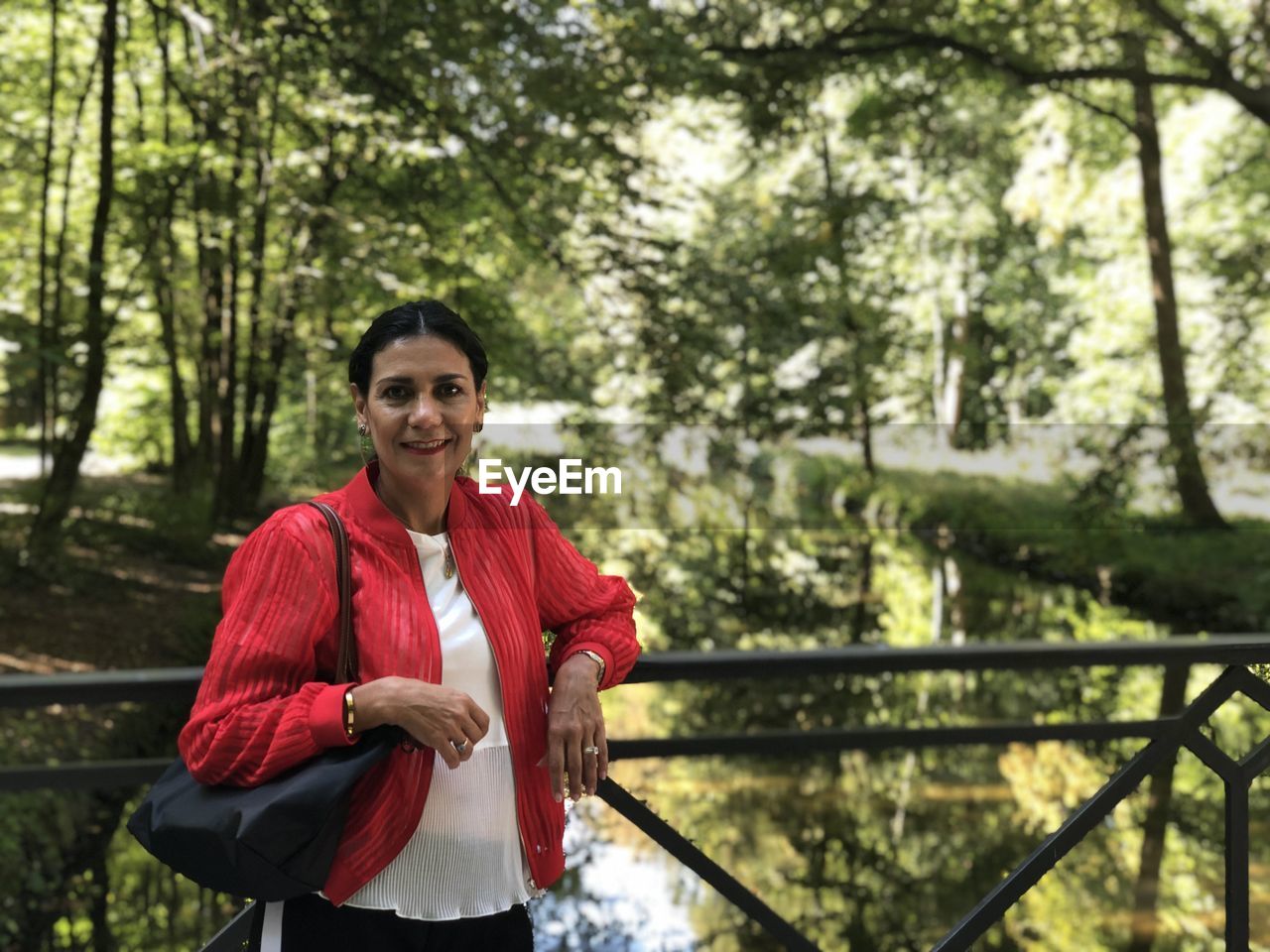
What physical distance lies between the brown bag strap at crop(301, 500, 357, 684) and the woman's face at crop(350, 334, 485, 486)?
10 centimetres

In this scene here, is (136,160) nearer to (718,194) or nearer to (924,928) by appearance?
(718,194)

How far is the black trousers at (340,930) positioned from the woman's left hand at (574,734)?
0.17m

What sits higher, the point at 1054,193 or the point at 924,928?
the point at 1054,193

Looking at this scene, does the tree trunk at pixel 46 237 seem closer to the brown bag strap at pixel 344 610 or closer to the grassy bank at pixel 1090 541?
the grassy bank at pixel 1090 541

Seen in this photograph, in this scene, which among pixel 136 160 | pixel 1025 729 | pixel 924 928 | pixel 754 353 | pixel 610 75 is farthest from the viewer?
pixel 754 353

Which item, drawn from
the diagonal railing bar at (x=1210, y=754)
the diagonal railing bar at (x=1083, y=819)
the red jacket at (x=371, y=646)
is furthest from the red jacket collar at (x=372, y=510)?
the diagonal railing bar at (x=1210, y=754)

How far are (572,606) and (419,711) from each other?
12.6 inches

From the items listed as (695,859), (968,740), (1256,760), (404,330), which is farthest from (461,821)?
(1256,760)

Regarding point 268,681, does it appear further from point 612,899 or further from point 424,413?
point 612,899

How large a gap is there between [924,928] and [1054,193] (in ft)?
35.1

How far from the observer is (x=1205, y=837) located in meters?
6.71

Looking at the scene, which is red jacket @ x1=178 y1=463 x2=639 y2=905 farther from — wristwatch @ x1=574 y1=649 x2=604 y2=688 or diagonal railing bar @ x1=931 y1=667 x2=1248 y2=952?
diagonal railing bar @ x1=931 y1=667 x2=1248 y2=952

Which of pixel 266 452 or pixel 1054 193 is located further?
pixel 1054 193

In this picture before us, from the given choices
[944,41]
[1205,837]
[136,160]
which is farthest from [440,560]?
[944,41]
